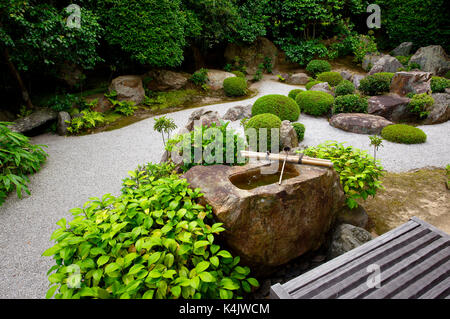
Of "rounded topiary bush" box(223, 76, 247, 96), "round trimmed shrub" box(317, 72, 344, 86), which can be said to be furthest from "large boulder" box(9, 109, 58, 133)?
"round trimmed shrub" box(317, 72, 344, 86)

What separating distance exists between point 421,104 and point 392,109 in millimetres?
907

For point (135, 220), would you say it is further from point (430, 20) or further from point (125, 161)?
point (430, 20)

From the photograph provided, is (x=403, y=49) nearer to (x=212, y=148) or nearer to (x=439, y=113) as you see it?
(x=439, y=113)

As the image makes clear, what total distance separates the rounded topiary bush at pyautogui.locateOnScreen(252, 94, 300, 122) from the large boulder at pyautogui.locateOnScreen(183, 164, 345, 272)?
5.05 metres

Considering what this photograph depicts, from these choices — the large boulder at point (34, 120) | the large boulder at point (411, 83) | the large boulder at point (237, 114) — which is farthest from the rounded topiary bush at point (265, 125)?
the large boulder at point (34, 120)

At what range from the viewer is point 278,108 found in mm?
8258

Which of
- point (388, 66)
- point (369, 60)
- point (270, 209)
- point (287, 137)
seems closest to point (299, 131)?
point (287, 137)

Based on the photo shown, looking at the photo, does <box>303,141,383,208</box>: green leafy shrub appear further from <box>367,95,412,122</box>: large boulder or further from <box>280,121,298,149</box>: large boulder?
<box>367,95,412,122</box>: large boulder

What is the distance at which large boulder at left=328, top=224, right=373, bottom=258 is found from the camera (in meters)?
3.32

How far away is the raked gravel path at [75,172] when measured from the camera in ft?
11.6

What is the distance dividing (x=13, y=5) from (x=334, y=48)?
17275 mm

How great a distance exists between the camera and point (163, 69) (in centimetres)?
1255

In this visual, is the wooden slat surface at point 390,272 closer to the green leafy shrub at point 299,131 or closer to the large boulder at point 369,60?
the green leafy shrub at point 299,131
